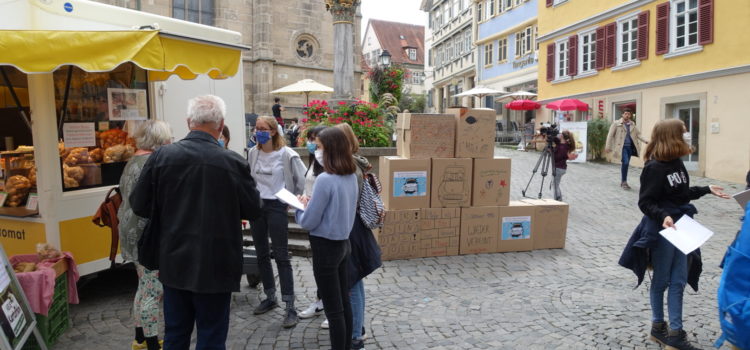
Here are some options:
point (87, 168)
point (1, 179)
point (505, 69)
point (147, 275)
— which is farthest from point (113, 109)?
point (505, 69)

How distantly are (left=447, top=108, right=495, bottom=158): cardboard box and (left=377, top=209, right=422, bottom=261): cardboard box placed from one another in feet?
3.25

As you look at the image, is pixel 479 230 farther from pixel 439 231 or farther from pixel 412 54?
pixel 412 54

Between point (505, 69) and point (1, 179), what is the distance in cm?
2882

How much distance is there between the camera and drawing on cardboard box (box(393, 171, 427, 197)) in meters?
6.47

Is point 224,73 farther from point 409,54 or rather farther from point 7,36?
point 409,54

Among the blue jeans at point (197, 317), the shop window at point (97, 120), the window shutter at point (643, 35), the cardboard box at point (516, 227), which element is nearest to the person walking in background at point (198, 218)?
the blue jeans at point (197, 317)

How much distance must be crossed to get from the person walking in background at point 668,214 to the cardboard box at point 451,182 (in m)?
2.73

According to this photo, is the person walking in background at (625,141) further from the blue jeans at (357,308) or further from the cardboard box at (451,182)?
the blue jeans at (357,308)

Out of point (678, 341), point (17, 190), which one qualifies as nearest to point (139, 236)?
point (17, 190)

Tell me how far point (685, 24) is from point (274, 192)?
50.2 ft

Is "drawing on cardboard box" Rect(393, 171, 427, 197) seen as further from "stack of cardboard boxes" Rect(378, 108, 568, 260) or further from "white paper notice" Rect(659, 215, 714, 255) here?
"white paper notice" Rect(659, 215, 714, 255)

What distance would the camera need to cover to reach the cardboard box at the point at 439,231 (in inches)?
261

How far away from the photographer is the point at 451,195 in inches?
263

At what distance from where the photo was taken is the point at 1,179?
207 inches
